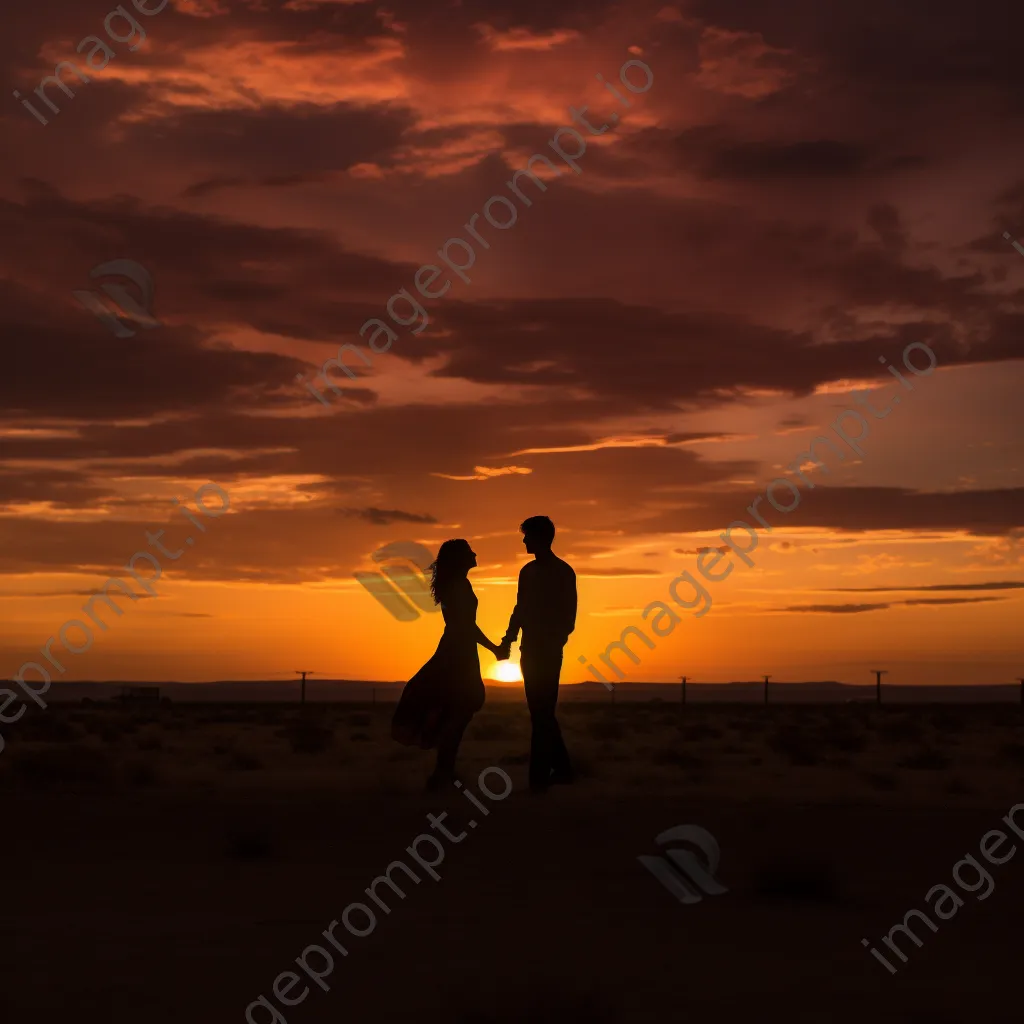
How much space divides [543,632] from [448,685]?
3.53 feet

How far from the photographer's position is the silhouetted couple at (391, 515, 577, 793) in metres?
13.7

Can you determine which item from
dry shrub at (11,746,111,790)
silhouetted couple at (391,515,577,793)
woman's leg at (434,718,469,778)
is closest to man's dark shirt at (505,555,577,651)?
silhouetted couple at (391,515,577,793)

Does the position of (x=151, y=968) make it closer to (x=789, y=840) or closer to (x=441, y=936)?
(x=441, y=936)

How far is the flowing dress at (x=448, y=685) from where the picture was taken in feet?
45.6

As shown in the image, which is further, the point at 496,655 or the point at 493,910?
the point at 496,655

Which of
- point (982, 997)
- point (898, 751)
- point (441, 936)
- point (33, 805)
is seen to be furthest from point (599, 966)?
point (898, 751)

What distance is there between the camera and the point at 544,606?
13734 millimetres

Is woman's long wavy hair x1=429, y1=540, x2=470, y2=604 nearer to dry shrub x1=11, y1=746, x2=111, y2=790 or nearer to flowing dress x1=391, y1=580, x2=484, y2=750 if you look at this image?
flowing dress x1=391, y1=580, x2=484, y2=750

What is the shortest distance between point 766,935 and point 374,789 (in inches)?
288

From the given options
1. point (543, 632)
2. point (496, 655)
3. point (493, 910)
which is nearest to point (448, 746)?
point (496, 655)

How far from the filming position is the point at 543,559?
1391 centimetres

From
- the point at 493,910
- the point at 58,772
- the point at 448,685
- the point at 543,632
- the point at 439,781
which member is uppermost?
the point at 543,632

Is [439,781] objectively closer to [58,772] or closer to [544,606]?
[544,606]

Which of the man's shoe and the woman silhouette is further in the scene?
the woman silhouette
